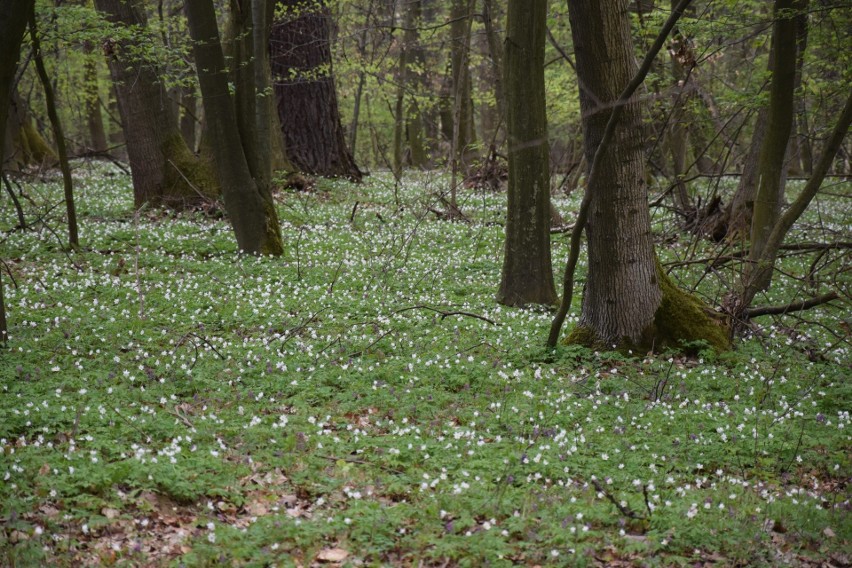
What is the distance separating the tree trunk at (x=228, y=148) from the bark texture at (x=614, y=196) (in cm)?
612

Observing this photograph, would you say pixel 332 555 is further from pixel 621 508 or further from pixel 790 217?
pixel 790 217

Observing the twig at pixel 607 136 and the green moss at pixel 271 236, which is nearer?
the twig at pixel 607 136

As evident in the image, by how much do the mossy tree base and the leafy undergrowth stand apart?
0.85 feet

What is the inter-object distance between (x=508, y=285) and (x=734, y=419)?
433 centimetres

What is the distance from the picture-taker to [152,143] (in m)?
15.1

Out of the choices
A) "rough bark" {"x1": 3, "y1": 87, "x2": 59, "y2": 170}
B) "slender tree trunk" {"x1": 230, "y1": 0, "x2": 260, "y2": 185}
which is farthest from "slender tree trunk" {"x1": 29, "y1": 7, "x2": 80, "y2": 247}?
"rough bark" {"x1": 3, "y1": 87, "x2": 59, "y2": 170}

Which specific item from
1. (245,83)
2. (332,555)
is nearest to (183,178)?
(245,83)

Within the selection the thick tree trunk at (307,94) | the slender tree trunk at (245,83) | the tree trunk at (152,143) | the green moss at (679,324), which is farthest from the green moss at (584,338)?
the thick tree trunk at (307,94)

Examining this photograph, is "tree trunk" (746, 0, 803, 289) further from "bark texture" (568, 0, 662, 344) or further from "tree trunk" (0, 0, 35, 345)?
"tree trunk" (0, 0, 35, 345)

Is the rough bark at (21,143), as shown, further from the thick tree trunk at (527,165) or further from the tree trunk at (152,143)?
the thick tree trunk at (527,165)

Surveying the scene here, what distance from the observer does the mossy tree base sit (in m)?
8.36

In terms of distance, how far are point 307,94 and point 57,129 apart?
35.5 ft

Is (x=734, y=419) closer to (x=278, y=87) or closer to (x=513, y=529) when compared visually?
(x=513, y=529)

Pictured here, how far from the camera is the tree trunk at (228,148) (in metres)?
Answer: 11.0
